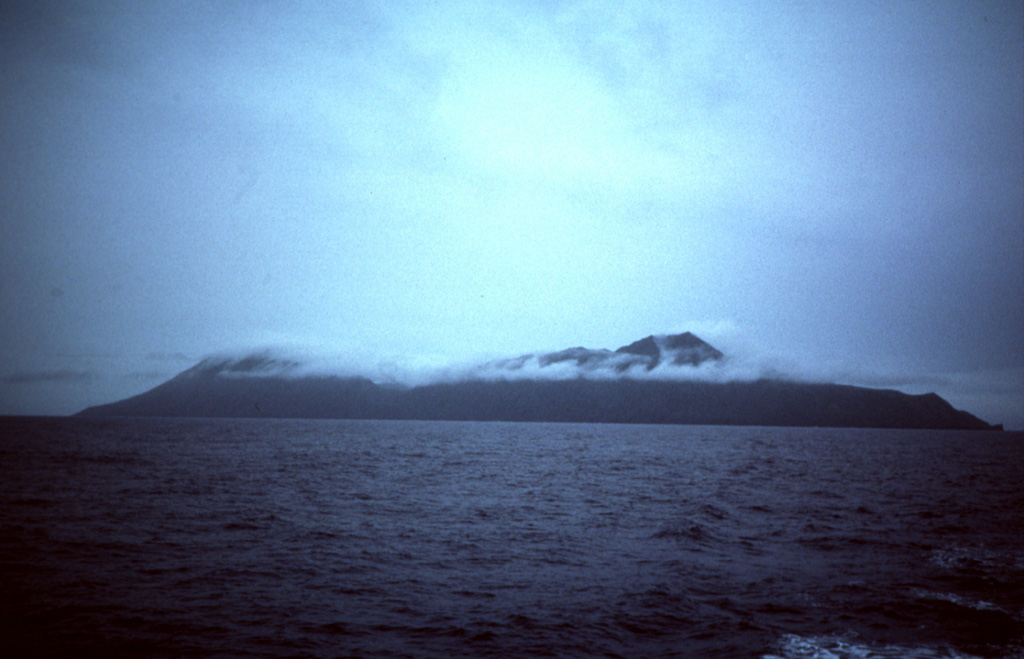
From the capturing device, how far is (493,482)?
55.7 metres

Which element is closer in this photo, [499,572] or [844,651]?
[844,651]

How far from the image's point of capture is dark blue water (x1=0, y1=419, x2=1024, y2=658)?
16.6 metres

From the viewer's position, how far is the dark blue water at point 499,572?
1659 centimetres

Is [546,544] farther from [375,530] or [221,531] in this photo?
[221,531]

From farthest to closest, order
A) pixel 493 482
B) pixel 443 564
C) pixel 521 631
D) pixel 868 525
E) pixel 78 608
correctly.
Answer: pixel 493 482 → pixel 868 525 → pixel 443 564 → pixel 78 608 → pixel 521 631

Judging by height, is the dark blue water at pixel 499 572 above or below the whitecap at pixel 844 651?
below

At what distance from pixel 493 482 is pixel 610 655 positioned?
40541 mm

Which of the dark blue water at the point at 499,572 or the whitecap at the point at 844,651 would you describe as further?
the dark blue water at the point at 499,572

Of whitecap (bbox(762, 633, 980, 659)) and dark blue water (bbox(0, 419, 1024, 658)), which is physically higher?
whitecap (bbox(762, 633, 980, 659))

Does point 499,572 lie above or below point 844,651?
below

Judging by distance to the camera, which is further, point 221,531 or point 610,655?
point 221,531

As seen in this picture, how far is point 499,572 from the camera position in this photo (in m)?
23.5

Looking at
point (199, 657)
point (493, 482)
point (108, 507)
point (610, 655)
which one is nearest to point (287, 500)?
point (108, 507)

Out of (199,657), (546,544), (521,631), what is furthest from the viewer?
Result: (546,544)
